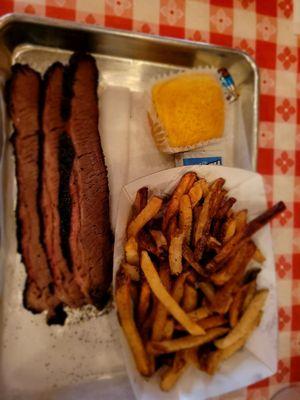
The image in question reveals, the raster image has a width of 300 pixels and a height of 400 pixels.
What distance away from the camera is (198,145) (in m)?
1.27

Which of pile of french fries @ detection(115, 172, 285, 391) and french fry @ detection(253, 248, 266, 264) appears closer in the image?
pile of french fries @ detection(115, 172, 285, 391)

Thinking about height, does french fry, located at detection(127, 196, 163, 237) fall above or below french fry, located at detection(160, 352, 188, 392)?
above

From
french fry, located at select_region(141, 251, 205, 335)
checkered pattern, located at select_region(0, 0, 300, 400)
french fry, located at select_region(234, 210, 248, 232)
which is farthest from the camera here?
checkered pattern, located at select_region(0, 0, 300, 400)

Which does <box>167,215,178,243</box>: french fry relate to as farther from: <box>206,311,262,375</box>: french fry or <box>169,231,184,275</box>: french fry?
<box>206,311,262,375</box>: french fry

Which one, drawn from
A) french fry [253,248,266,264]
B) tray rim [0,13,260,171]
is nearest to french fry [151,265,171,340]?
french fry [253,248,266,264]

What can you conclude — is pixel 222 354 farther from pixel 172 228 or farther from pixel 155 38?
pixel 155 38

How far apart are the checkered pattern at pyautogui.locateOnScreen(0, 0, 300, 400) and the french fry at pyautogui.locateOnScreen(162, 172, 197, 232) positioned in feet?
1.55

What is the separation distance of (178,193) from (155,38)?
57 cm

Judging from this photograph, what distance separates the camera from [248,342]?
1230mm

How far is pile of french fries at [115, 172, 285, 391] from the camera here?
110 cm

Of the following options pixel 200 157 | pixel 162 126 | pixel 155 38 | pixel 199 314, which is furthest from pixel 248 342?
pixel 155 38

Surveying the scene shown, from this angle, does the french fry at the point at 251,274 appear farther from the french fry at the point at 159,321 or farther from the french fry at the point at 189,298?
the french fry at the point at 159,321

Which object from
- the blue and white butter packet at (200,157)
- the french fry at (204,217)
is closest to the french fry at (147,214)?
the french fry at (204,217)

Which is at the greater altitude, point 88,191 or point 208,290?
point 88,191
